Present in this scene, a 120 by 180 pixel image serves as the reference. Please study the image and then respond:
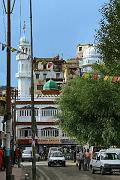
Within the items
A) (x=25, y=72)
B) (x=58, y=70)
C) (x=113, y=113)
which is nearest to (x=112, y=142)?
(x=113, y=113)

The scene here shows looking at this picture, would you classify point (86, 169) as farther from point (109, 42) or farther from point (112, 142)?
point (109, 42)

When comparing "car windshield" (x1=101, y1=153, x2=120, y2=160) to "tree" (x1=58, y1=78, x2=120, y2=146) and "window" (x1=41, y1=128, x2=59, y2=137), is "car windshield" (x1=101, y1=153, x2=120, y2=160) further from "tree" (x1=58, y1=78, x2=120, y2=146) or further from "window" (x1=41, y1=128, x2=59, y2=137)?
"window" (x1=41, y1=128, x2=59, y2=137)

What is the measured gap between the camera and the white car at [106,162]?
42.9m

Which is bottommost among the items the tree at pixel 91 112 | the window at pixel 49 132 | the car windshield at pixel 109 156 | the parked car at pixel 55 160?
the window at pixel 49 132

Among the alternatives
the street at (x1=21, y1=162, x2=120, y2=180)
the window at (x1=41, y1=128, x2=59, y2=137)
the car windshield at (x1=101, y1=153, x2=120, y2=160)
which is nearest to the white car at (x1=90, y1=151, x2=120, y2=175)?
the car windshield at (x1=101, y1=153, x2=120, y2=160)

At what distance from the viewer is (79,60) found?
150625 mm

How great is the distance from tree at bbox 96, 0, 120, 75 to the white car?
1189 cm

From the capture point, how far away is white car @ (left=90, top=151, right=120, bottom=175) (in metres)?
42.9

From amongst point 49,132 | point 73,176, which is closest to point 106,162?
point 73,176

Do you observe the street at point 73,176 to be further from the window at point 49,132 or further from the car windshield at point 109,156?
the window at point 49,132

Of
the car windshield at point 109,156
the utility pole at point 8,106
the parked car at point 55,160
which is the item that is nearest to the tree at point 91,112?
the parked car at point 55,160

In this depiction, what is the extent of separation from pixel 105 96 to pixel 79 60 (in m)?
96.0

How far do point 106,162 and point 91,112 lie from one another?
47.0 feet

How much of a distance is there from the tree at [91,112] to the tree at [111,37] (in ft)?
66.2
